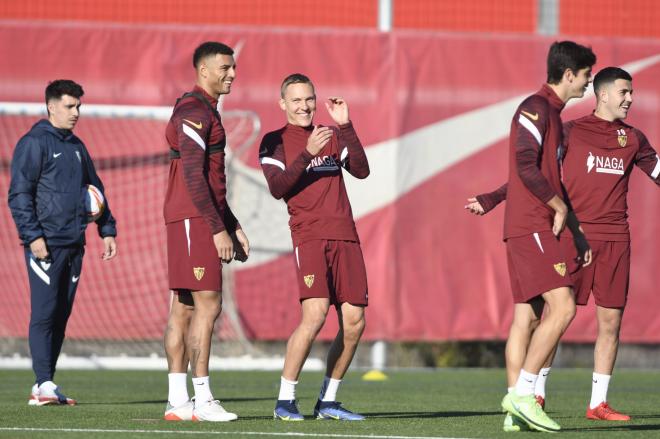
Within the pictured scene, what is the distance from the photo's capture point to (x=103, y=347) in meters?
13.4

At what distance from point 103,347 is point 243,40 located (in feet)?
11.6

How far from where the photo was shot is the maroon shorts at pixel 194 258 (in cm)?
709

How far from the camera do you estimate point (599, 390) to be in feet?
26.0

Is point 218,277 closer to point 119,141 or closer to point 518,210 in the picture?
point 518,210

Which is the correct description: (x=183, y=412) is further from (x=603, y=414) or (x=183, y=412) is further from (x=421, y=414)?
(x=603, y=414)

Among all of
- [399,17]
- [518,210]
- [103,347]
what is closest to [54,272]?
[518,210]

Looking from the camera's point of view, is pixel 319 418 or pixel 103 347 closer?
pixel 319 418

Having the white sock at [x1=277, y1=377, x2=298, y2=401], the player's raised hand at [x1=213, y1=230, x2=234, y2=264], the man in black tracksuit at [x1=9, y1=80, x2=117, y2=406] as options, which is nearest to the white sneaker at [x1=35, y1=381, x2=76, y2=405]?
the man in black tracksuit at [x1=9, y1=80, x2=117, y2=406]

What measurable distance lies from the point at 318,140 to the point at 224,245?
84cm

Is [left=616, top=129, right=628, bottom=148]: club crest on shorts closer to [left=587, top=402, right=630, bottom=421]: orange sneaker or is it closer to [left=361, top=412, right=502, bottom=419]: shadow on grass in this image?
[left=587, top=402, right=630, bottom=421]: orange sneaker

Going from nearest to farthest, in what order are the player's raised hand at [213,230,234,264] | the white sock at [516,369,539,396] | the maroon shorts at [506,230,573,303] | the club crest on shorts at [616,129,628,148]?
the white sock at [516,369,539,396] < the maroon shorts at [506,230,573,303] < the player's raised hand at [213,230,234,264] < the club crest on shorts at [616,129,628,148]

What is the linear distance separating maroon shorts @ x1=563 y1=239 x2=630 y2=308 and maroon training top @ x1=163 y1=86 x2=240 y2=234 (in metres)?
2.33

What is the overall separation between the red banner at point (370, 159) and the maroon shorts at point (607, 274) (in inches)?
210

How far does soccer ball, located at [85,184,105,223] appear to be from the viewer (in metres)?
9.13
